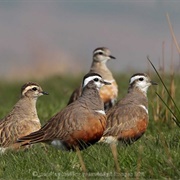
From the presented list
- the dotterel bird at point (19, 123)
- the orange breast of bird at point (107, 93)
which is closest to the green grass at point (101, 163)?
the dotterel bird at point (19, 123)

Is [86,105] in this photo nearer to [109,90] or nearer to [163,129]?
[163,129]

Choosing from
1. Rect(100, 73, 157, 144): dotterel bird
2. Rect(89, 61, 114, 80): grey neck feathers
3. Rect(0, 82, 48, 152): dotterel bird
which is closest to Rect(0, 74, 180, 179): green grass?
Rect(0, 82, 48, 152): dotterel bird

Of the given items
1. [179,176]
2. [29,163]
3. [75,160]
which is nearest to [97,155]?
[75,160]

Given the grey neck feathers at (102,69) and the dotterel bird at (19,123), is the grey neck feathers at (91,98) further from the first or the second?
the grey neck feathers at (102,69)

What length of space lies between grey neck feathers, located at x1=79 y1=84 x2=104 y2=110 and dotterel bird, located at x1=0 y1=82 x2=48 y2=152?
894 mm

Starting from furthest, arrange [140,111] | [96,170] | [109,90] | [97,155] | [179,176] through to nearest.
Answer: [109,90], [140,111], [97,155], [96,170], [179,176]

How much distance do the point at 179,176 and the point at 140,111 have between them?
3920 millimetres

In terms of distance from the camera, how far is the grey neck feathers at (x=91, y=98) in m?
9.38

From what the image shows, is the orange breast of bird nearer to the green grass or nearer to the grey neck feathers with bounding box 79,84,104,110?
the grey neck feathers with bounding box 79,84,104,110

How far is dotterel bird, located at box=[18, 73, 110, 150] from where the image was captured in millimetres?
8867

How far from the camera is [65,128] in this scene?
8992mm

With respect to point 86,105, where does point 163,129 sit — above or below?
below

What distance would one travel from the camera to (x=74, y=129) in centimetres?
891

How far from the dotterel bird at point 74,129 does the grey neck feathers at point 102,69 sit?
214 inches
